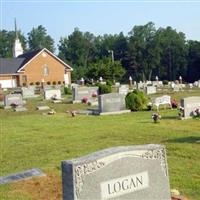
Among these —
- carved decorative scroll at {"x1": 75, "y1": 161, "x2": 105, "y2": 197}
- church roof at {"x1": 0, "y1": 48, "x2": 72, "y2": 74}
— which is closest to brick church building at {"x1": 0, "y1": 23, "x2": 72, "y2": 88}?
church roof at {"x1": 0, "y1": 48, "x2": 72, "y2": 74}

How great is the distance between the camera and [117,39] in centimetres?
9838

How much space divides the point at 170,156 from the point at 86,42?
323 ft

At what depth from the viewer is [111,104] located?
2283 cm

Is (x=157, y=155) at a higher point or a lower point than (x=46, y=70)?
lower

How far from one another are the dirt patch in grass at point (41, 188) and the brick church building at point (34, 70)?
60.3m

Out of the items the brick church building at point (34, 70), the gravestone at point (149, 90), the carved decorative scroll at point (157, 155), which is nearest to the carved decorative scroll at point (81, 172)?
the carved decorative scroll at point (157, 155)

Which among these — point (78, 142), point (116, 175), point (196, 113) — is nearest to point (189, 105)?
point (196, 113)

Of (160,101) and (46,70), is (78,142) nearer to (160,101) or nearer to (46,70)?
(160,101)

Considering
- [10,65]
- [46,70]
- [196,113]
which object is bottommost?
[196,113]

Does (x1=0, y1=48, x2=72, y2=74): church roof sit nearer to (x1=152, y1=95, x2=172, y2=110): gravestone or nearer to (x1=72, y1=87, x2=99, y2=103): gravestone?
(x1=72, y1=87, x2=99, y2=103): gravestone

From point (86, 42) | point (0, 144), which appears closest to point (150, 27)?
point (86, 42)

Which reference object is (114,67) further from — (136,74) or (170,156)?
(170,156)

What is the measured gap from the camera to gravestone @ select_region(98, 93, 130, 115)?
74.1 feet

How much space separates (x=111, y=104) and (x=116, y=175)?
665 inches
